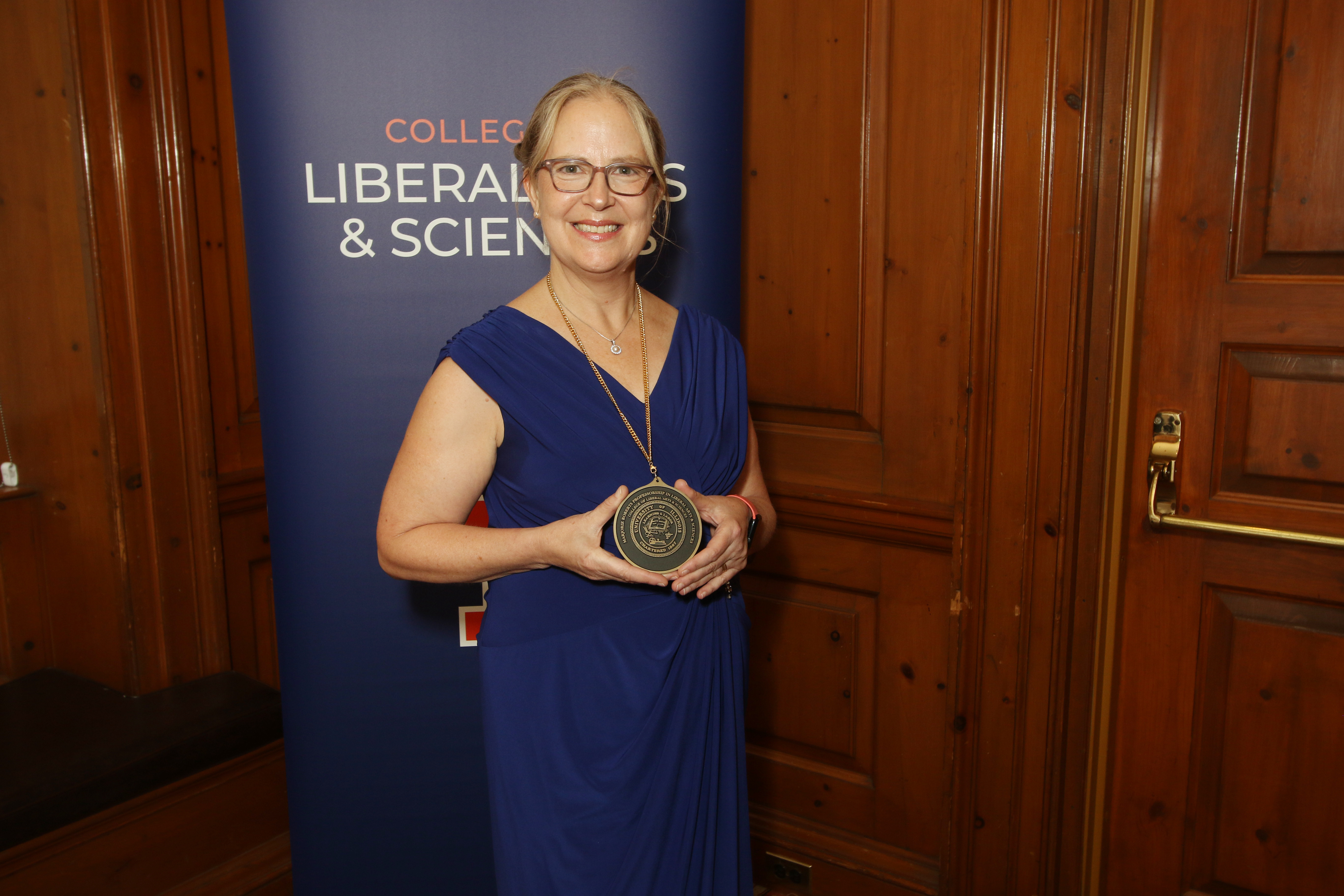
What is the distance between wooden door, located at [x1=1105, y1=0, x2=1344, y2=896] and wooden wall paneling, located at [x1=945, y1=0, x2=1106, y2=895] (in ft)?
0.40

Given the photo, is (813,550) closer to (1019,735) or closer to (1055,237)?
(1019,735)

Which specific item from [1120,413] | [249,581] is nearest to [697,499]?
[1120,413]

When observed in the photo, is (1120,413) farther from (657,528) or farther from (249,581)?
(249,581)

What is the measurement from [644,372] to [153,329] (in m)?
1.49

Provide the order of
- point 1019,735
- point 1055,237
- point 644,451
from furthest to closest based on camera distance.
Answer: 1. point 1019,735
2. point 1055,237
3. point 644,451

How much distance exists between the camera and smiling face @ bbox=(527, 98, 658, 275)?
1394 millimetres

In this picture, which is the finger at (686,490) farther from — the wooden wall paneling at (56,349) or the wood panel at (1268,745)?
the wooden wall paneling at (56,349)

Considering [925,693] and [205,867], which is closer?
[925,693]

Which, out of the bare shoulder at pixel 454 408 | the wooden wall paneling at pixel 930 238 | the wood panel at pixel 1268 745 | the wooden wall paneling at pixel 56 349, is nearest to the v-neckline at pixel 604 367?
the bare shoulder at pixel 454 408

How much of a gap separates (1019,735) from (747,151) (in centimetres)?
140

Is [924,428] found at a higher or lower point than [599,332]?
lower

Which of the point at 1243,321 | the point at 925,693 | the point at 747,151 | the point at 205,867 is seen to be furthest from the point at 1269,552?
the point at 205,867

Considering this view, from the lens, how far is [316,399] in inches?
67.8

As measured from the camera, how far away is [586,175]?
140 cm
